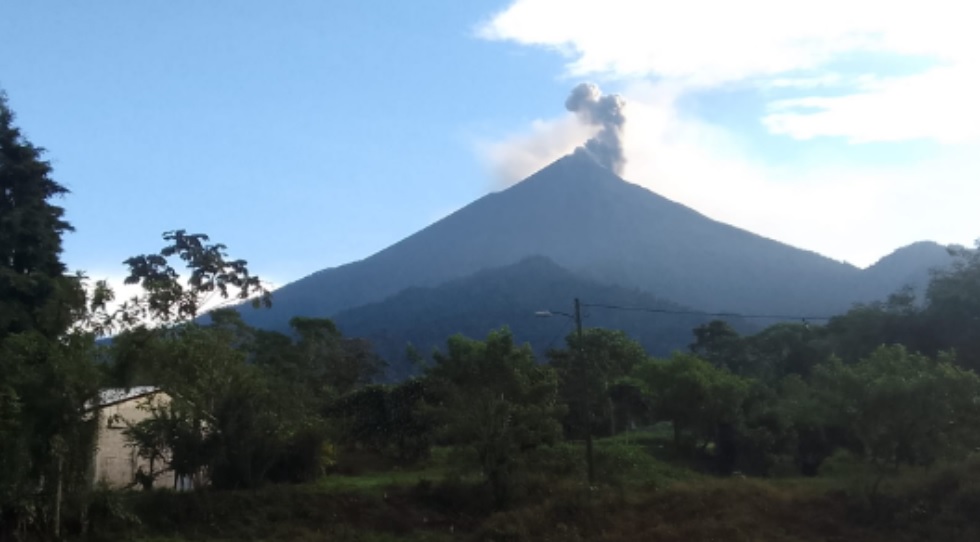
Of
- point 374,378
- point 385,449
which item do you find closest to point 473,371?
point 385,449

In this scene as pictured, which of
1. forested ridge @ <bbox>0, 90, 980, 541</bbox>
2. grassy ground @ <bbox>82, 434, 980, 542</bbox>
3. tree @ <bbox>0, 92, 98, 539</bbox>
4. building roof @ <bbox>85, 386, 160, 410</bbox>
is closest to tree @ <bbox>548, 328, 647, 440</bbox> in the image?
forested ridge @ <bbox>0, 90, 980, 541</bbox>

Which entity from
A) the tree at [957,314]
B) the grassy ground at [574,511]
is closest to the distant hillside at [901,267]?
the tree at [957,314]

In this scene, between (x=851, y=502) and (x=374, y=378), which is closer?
(x=851, y=502)

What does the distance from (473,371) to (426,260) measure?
11821 cm

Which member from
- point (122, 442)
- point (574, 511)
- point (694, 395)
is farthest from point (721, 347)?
point (122, 442)

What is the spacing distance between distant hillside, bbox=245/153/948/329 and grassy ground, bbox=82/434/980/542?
274 feet

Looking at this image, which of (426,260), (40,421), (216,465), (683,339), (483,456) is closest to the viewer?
(40,421)

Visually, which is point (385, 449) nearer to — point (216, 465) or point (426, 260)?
point (216, 465)

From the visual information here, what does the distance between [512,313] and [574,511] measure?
7213 cm

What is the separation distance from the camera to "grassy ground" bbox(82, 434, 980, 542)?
1914 centimetres

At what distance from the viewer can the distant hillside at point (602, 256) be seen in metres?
116

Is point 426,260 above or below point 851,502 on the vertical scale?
above

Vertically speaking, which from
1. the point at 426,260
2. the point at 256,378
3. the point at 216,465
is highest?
the point at 426,260

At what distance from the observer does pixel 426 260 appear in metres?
142
